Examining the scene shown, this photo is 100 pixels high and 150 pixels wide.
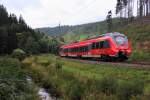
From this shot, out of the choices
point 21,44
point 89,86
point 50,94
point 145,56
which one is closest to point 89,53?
point 145,56

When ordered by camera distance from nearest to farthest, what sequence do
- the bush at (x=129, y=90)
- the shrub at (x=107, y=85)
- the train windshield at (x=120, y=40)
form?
the bush at (x=129, y=90) → the shrub at (x=107, y=85) → the train windshield at (x=120, y=40)

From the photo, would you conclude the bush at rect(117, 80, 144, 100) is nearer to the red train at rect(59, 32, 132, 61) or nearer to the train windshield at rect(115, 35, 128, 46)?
the red train at rect(59, 32, 132, 61)

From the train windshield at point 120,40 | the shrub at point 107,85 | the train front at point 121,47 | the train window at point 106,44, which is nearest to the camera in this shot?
the shrub at point 107,85

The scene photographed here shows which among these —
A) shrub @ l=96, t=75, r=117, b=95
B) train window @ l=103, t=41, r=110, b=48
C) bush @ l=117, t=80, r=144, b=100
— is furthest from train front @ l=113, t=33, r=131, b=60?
bush @ l=117, t=80, r=144, b=100

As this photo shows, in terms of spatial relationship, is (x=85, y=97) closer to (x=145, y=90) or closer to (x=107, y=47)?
(x=145, y=90)

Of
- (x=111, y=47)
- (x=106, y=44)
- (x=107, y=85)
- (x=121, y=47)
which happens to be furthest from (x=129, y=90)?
(x=106, y=44)

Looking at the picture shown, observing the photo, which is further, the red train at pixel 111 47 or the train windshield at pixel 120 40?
the train windshield at pixel 120 40

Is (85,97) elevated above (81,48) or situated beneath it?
situated beneath

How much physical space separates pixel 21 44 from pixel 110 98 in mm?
83813

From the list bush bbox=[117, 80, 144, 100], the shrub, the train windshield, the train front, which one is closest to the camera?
bush bbox=[117, 80, 144, 100]

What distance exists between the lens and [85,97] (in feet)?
51.8

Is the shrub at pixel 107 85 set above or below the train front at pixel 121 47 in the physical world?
below

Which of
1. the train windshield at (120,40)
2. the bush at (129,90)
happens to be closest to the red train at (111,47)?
the train windshield at (120,40)

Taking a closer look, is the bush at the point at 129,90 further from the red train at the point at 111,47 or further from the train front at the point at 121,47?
the train front at the point at 121,47
